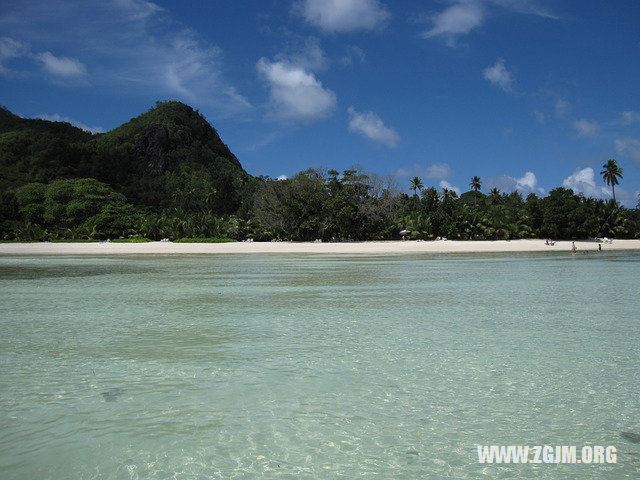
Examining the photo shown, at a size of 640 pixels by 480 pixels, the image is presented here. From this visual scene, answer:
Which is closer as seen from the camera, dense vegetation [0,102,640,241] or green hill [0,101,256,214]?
dense vegetation [0,102,640,241]

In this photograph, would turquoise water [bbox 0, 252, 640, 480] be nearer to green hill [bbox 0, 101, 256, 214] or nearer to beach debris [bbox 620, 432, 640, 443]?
beach debris [bbox 620, 432, 640, 443]

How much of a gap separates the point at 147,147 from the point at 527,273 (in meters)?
110

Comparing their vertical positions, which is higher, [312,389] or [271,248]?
[271,248]

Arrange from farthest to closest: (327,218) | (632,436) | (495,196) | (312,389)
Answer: (495,196) < (327,218) < (312,389) < (632,436)

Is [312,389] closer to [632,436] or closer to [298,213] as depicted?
[632,436]

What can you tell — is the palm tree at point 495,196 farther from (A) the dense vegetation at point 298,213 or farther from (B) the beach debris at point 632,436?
(B) the beach debris at point 632,436

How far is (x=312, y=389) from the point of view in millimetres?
5684

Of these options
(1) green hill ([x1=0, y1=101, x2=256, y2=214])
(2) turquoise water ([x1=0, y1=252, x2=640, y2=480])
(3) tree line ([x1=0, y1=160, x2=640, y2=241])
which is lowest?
(2) turquoise water ([x1=0, y1=252, x2=640, y2=480])

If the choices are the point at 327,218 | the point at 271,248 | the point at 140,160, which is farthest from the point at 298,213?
the point at 140,160

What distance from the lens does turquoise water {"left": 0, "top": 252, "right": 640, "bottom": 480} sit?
157 inches

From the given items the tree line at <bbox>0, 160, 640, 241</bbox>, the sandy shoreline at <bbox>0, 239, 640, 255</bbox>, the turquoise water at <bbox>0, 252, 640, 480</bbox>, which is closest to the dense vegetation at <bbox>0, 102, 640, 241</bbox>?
the tree line at <bbox>0, 160, 640, 241</bbox>

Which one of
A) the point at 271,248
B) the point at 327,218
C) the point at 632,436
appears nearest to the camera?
the point at 632,436

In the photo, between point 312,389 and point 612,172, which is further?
point 612,172

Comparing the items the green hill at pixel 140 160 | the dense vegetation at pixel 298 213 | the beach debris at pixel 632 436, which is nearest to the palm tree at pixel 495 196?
the dense vegetation at pixel 298 213
